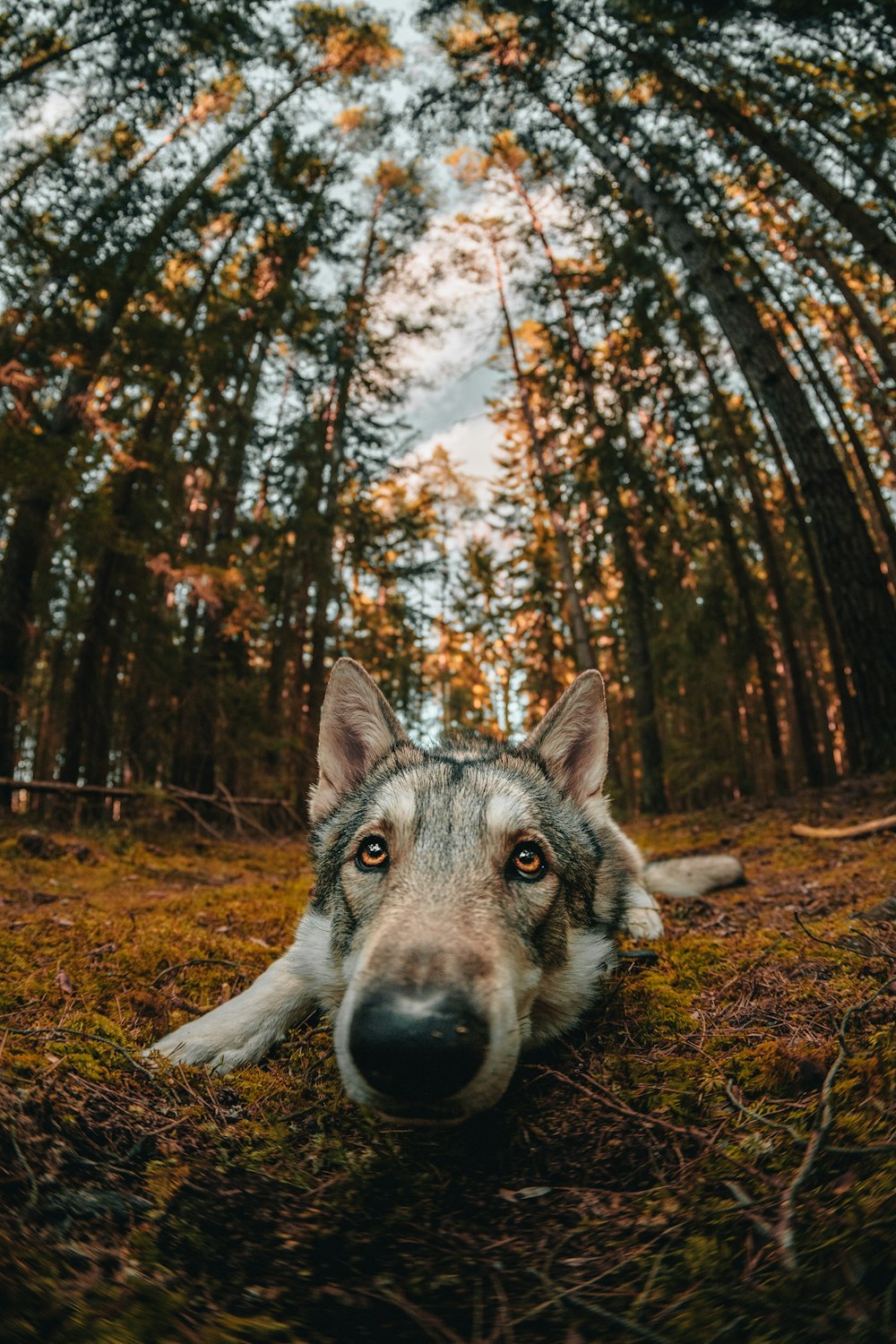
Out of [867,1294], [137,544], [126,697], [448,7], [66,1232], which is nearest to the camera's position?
[867,1294]

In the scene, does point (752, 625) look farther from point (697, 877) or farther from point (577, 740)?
point (577, 740)

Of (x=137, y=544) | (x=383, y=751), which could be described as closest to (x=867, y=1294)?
(x=383, y=751)

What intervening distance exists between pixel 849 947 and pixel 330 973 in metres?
2.66

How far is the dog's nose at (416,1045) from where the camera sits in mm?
1874

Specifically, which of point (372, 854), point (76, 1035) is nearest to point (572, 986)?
point (372, 854)

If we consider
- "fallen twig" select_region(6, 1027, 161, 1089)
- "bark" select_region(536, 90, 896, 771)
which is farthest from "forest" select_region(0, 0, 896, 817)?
"fallen twig" select_region(6, 1027, 161, 1089)

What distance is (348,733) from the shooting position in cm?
416

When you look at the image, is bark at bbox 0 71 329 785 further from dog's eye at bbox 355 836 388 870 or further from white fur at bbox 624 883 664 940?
white fur at bbox 624 883 664 940

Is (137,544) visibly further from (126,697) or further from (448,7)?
(448,7)

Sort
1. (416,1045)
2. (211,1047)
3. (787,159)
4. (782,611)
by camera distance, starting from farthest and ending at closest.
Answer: (782,611) → (787,159) → (211,1047) → (416,1045)

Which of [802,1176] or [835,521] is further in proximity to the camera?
[835,521]

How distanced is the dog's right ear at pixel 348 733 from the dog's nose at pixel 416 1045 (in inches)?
85.7

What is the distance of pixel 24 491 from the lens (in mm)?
11914

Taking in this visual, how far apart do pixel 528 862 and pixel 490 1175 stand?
126cm
